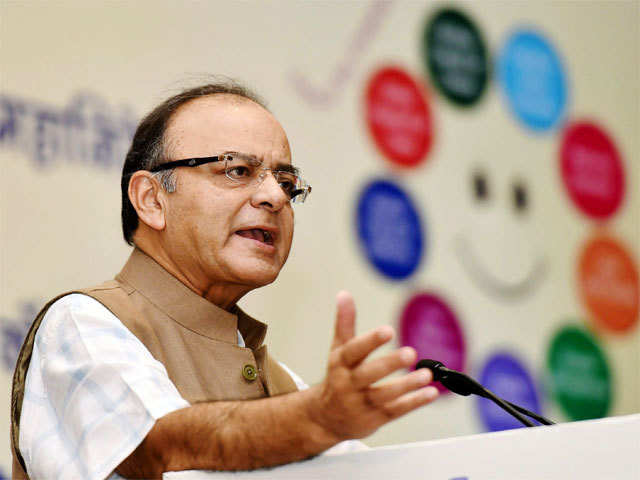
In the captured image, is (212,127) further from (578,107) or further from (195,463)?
(578,107)

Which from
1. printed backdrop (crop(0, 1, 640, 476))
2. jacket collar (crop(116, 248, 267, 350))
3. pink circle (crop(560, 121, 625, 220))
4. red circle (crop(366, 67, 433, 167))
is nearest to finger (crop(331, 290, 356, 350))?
jacket collar (crop(116, 248, 267, 350))

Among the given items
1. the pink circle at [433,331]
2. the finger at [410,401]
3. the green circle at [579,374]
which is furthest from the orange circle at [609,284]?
the finger at [410,401]

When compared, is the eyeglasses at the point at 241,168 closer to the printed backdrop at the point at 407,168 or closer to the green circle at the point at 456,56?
the printed backdrop at the point at 407,168

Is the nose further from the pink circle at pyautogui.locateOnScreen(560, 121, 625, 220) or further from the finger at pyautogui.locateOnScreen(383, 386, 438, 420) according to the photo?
the pink circle at pyautogui.locateOnScreen(560, 121, 625, 220)

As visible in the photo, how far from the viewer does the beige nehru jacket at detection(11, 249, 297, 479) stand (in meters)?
1.38

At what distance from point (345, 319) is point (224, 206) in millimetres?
756

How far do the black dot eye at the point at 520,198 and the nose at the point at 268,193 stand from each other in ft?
6.47

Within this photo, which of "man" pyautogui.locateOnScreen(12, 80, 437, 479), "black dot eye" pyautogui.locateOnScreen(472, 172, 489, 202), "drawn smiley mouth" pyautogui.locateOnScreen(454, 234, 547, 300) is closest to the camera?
"man" pyautogui.locateOnScreen(12, 80, 437, 479)

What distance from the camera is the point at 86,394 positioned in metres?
1.18

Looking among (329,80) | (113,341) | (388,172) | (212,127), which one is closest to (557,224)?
(388,172)

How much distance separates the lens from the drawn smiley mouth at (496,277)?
126 inches

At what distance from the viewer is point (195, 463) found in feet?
3.38

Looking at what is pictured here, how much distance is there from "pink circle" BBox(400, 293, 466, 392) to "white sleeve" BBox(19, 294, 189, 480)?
1.76 m

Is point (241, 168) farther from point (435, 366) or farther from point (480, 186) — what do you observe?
point (480, 186)
